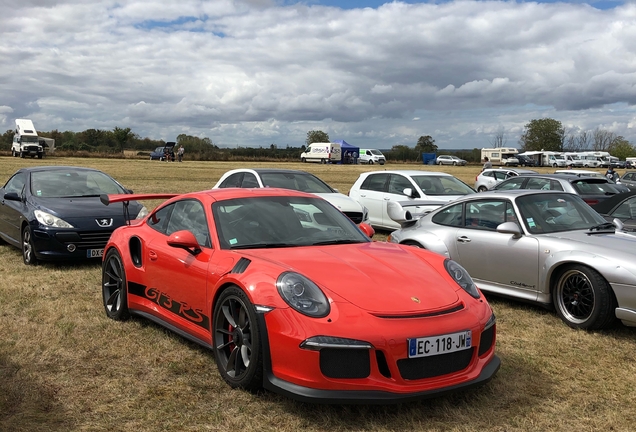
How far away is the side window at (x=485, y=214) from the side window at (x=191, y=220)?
362cm

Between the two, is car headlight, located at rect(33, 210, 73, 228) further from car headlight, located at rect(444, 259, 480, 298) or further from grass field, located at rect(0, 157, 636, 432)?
car headlight, located at rect(444, 259, 480, 298)

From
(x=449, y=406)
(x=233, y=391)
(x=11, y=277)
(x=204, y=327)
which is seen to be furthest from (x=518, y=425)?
(x=11, y=277)

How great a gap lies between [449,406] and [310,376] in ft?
3.41

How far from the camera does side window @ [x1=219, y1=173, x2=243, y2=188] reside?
487 inches

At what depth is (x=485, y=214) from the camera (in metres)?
7.52

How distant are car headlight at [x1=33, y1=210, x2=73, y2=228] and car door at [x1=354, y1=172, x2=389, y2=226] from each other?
6742mm

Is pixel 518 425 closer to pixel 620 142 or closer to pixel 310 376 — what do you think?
pixel 310 376

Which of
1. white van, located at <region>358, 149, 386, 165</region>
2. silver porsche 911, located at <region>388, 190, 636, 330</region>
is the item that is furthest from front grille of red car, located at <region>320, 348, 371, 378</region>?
white van, located at <region>358, 149, 386, 165</region>

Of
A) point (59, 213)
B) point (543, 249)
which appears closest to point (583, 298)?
point (543, 249)

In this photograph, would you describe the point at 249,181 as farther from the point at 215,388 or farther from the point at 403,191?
the point at 215,388

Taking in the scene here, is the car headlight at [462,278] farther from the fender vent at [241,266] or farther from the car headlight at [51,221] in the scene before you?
the car headlight at [51,221]

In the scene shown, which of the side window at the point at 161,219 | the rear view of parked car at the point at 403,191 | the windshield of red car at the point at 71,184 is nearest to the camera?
the side window at the point at 161,219

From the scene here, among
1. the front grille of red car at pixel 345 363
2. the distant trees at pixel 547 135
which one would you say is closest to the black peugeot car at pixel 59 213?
the front grille of red car at pixel 345 363

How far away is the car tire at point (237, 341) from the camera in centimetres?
404
